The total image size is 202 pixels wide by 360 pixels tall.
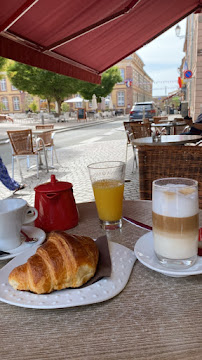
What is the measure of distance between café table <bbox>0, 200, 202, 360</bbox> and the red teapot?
390 mm

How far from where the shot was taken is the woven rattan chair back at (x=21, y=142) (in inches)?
228

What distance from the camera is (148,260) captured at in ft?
2.55

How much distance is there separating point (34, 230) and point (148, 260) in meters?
0.45

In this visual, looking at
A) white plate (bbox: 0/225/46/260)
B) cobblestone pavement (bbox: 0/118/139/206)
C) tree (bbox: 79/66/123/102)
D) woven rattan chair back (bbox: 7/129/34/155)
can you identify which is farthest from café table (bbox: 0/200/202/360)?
tree (bbox: 79/66/123/102)

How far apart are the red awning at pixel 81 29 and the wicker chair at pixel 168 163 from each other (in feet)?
5.75

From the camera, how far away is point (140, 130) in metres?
6.36

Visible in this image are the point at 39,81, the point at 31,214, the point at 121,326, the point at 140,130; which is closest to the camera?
the point at 121,326

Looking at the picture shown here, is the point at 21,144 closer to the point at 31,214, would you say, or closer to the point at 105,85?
the point at 31,214

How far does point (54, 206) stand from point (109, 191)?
0.67 feet

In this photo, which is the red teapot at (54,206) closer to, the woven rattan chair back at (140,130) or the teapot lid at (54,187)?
the teapot lid at (54,187)

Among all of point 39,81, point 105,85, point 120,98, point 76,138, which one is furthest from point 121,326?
point 120,98

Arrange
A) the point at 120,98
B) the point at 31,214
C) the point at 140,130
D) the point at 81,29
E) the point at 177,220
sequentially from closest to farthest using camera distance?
1. the point at 177,220
2. the point at 31,214
3. the point at 81,29
4. the point at 140,130
5. the point at 120,98

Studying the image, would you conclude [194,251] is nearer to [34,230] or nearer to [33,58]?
[34,230]

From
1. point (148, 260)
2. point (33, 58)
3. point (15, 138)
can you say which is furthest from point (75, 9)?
point (148, 260)
